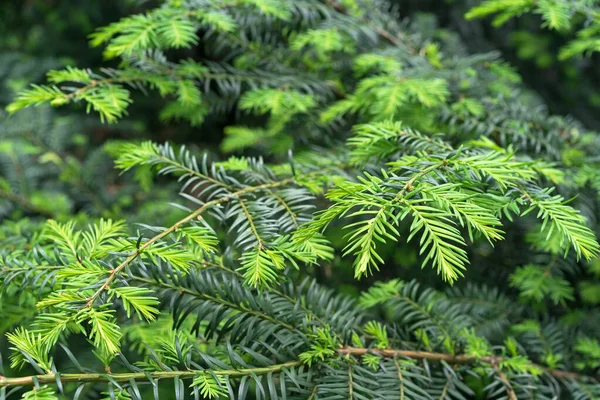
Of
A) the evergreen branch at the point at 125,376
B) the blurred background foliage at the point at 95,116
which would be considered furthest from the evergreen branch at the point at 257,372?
the blurred background foliage at the point at 95,116

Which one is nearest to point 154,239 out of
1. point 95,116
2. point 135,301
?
point 135,301

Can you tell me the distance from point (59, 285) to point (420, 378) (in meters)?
0.55

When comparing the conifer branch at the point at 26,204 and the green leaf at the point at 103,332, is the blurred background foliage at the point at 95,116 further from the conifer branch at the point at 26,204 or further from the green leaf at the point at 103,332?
the green leaf at the point at 103,332

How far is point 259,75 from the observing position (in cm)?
123

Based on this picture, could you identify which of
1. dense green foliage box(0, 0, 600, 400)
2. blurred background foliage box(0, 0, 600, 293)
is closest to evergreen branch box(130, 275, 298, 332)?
dense green foliage box(0, 0, 600, 400)

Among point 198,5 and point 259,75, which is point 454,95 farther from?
point 198,5

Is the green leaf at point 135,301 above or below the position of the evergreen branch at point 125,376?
above

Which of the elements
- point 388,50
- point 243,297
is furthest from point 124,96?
point 388,50

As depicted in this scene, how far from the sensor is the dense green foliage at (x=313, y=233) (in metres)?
0.63

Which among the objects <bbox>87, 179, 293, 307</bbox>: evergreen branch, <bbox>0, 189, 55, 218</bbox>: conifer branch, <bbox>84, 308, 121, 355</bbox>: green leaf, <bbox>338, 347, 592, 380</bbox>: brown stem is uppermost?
<bbox>87, 179, 293, 307</bbox>: evergreen branch

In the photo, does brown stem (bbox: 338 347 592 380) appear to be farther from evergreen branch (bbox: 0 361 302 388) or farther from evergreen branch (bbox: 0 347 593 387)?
evergreen branch (bbox: 0 361 302 388)

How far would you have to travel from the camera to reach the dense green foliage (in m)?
0.63

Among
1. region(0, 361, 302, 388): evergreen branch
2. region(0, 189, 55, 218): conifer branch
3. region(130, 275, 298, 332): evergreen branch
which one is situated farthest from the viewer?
region(0, 189, 55, 218): conifer branch

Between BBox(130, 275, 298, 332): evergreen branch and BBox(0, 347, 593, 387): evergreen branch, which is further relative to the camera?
BBox(130, 275, 298, 332): evergreen branch
